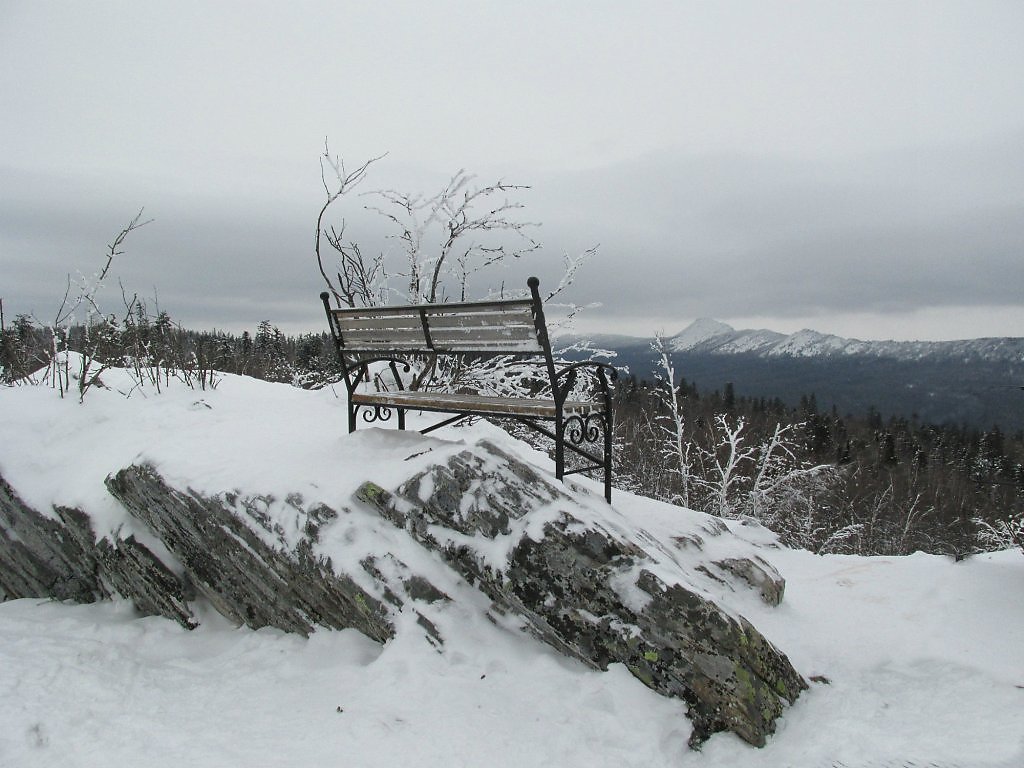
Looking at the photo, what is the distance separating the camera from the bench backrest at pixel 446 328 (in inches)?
173

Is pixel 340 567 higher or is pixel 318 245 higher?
pixel 318 245

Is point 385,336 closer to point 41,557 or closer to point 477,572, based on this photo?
point 477,572

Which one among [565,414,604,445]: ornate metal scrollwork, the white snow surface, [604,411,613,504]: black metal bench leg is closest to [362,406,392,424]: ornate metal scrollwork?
the white snow surface

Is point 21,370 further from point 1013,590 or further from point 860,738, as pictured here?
point 1013,590

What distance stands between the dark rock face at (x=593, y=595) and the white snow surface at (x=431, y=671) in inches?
3.9

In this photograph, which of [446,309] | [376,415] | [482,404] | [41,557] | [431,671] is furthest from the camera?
[376,415]

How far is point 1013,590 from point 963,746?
2.14 meters

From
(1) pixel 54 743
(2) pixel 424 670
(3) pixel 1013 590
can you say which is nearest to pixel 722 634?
(2) pixel 424 670

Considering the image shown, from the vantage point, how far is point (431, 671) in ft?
11.4

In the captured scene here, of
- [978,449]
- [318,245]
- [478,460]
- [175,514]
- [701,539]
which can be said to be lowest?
[978,449]

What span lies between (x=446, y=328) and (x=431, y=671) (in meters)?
2.47

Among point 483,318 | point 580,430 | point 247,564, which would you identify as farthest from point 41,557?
point 580,430

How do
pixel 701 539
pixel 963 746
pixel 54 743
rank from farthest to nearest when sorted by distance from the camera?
1. pixel 701 539
2. pixel 54 743
3. pixel 963 746

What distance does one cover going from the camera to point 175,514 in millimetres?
4547
